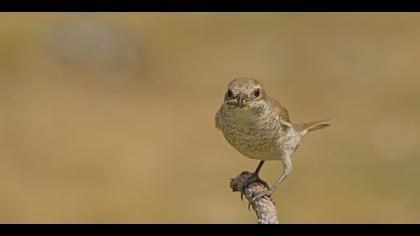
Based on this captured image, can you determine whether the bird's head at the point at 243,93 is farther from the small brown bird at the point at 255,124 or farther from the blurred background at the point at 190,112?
the blurred background at the point at 190,112

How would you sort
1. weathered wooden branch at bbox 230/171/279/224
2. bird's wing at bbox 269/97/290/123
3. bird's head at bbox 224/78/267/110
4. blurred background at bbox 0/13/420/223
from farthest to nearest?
blurred background at bbox 0/13/420/223
bird's wing at bbox 269/97/290/123
bird's head at bbox 224/78/267/110
weathered wooden branch at bbox 230/171/279/224

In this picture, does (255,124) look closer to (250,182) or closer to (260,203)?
(250,182)

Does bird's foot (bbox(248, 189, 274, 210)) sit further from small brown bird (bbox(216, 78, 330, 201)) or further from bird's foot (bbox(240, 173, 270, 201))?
bird's foot (bbox(240, 173, 270, 201))

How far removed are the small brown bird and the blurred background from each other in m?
11.0

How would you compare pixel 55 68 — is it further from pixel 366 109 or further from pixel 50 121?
pixel 366 109

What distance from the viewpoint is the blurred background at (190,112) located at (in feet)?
63.8

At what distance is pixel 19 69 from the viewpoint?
84.9 ft

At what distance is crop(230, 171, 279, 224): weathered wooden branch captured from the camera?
18.3 ft

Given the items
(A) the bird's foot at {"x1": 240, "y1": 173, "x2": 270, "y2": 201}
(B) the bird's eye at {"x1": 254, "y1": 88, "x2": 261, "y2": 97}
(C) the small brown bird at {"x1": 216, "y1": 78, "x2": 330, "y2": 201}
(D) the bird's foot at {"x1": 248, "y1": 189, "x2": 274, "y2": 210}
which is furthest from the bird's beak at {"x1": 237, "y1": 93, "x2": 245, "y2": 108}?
(A) the bird's foot at {"x1": 240, "y1": 173, "x2": 270, "y2": 201}

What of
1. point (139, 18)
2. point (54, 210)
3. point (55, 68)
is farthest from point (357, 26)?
point (54, 210)

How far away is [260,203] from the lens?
20.0ft

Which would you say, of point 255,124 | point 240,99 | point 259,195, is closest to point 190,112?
point 255,124

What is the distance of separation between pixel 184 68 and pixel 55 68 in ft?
12.2

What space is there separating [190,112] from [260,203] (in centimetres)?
1809
